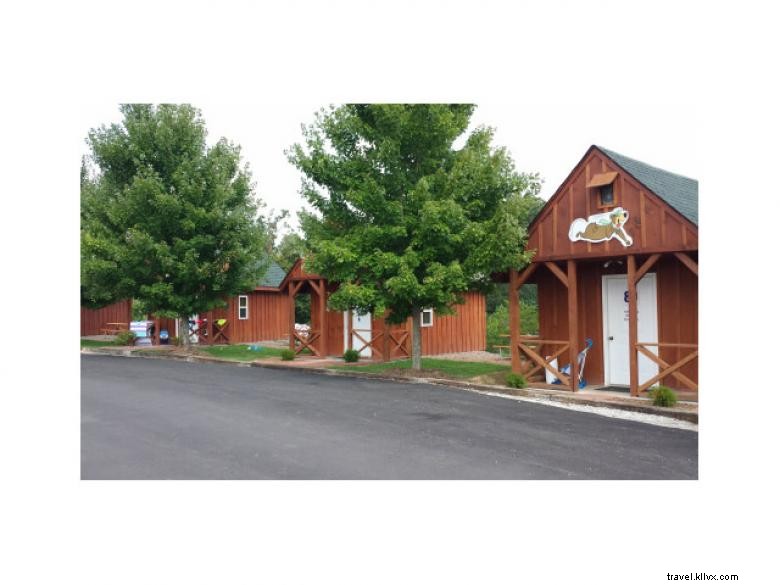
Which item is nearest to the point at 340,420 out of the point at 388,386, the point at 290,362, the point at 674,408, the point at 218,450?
the point at 218,450

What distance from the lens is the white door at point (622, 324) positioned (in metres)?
11.3

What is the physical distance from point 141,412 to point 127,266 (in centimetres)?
1130

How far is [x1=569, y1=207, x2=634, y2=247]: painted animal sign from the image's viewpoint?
1060 centimetres

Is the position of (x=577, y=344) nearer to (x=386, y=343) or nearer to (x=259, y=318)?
(x=386, y=343)

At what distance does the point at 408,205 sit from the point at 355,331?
Result: 6312mm

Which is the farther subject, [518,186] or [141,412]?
[518,186]

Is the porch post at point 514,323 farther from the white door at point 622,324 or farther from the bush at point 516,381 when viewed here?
the white door at point 622,324

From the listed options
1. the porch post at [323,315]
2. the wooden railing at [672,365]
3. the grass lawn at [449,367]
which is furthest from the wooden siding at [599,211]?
the porch post at [323,315]

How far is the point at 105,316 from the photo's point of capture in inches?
1121

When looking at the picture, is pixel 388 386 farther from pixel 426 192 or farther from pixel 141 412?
pixel 141 412

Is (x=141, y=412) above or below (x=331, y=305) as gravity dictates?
below

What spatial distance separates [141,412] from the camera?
891cm

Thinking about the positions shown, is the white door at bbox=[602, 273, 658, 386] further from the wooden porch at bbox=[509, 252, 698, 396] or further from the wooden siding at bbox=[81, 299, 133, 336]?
the wooden siding at bbox=[81, 299, 133, 336]

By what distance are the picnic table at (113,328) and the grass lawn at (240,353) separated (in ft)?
24.1
